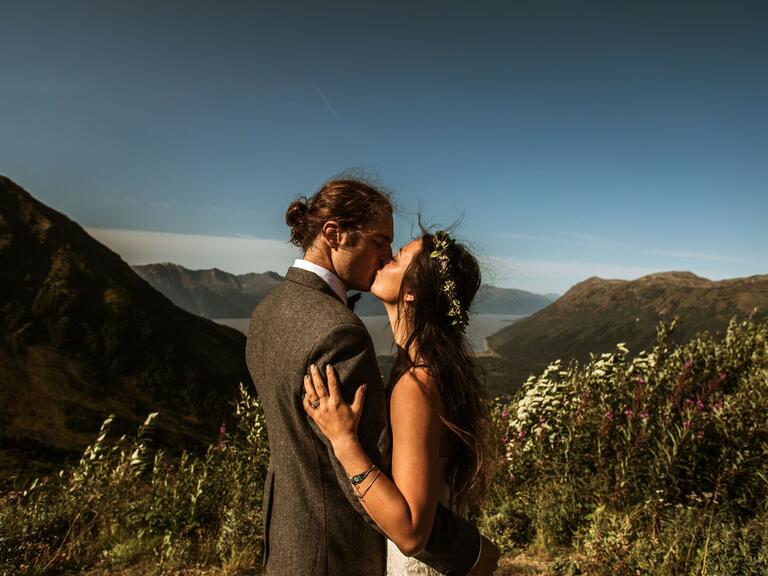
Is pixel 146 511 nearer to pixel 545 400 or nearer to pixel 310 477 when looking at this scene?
pixel 310 477

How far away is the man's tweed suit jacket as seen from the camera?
1993 millimetres

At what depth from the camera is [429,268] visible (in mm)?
2568

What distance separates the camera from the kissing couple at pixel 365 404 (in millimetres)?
1985

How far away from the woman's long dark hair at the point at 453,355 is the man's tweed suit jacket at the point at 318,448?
1.14ft

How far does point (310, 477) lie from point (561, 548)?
404 centimetres

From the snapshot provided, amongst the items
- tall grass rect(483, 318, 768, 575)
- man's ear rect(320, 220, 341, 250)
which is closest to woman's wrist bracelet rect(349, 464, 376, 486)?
man's ear rect(320, 220, 341, 250)

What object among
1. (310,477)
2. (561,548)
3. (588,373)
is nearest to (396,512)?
(310,477)

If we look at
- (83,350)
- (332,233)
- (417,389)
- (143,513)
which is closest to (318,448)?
(417,389)

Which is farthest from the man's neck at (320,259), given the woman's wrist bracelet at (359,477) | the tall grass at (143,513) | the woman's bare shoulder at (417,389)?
the tall grass at (143,513)

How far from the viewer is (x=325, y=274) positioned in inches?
90.9

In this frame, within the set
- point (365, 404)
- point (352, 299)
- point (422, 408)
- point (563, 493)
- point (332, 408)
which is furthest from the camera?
point (563, 493)

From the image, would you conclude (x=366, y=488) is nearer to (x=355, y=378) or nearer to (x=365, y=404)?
(x=365, y=404)

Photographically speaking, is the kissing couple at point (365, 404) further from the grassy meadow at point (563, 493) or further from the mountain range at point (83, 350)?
the mountain range at point (83, 350)

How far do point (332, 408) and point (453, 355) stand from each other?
0.82 meters
